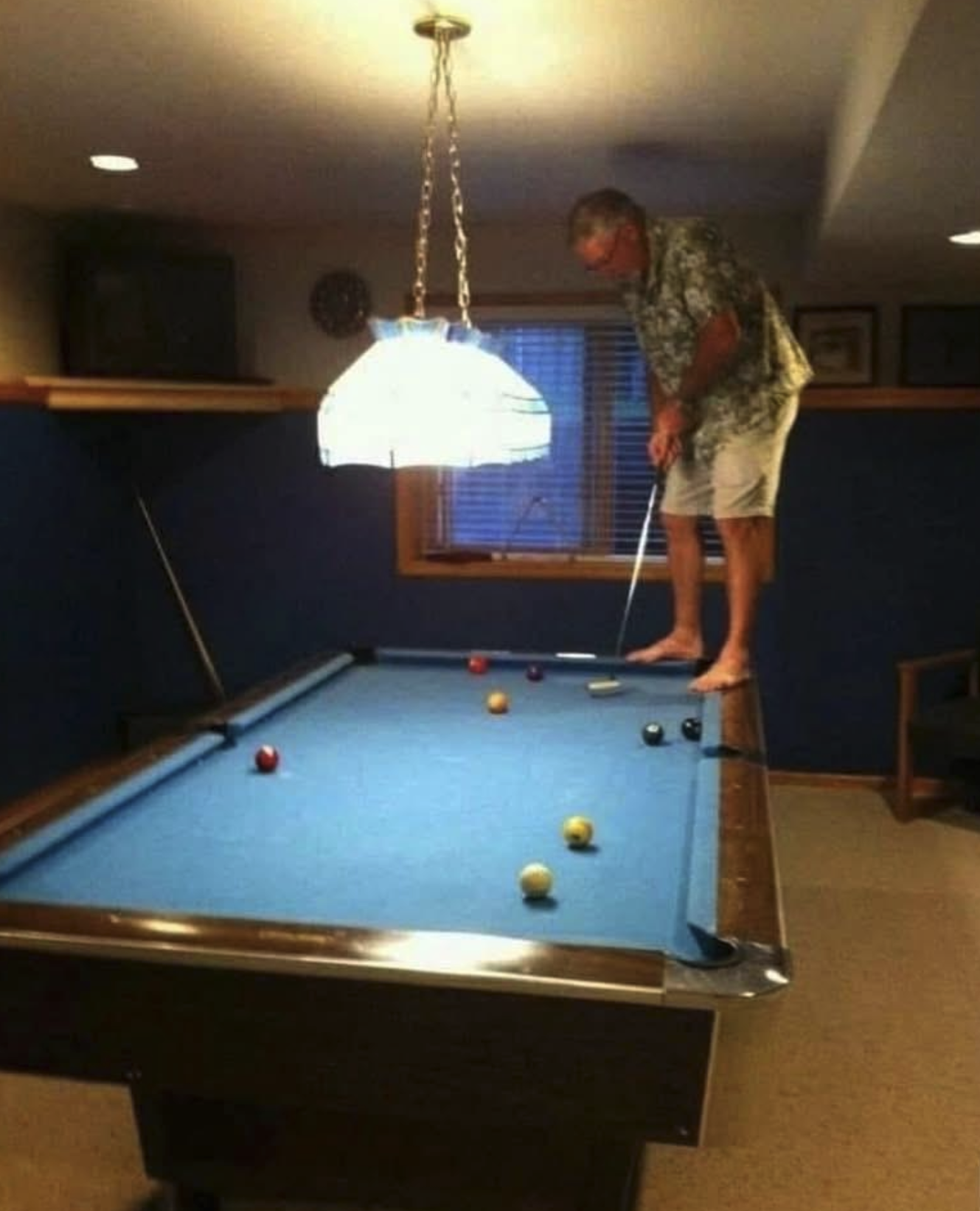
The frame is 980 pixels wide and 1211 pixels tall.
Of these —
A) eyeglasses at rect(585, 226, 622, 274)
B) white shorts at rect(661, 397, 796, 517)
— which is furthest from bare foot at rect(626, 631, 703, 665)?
eyeglasses at rect(585, 226, 622, 274)

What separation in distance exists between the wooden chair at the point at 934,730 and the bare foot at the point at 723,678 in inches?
47.1

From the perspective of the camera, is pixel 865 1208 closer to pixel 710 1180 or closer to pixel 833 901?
pixel 710 1180

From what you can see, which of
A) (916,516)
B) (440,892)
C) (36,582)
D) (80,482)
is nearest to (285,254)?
(80,482)

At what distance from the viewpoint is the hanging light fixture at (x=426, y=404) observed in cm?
244

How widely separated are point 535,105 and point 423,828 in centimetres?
199

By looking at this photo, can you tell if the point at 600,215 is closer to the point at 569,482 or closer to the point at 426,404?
the point at 426,404

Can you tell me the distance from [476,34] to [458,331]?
2.19ft

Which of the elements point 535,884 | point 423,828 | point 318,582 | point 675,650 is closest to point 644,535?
point 675,650

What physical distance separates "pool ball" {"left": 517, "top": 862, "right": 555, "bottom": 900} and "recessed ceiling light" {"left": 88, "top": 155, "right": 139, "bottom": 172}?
285 cm

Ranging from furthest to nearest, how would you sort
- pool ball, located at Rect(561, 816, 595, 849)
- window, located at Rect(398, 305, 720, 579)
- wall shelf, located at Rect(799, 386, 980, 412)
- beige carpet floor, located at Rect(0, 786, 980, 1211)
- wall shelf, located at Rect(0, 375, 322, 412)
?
window, located at Rect(398, 305, 720, 579), wall shelf, located at Rect(799, 386, 980, 412), wall shelf, located at Rect(0, 375, 322, 412), beige carpet floor, located at Rect(0, 786, 980, 1211), pool ball, located at Rect(561, 816, 595, 849)

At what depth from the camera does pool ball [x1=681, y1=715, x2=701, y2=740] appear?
275 cm

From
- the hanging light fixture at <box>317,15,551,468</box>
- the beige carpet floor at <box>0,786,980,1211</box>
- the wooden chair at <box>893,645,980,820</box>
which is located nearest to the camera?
the beige carpet floor at <box>0,786,980,1211</box>

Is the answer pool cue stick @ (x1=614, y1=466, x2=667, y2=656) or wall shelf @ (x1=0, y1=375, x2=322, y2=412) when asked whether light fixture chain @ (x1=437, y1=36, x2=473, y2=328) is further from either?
wall shelf @ (x1=0, y1=375, x2=322, y2=412)

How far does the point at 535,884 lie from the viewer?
5.82 ft
